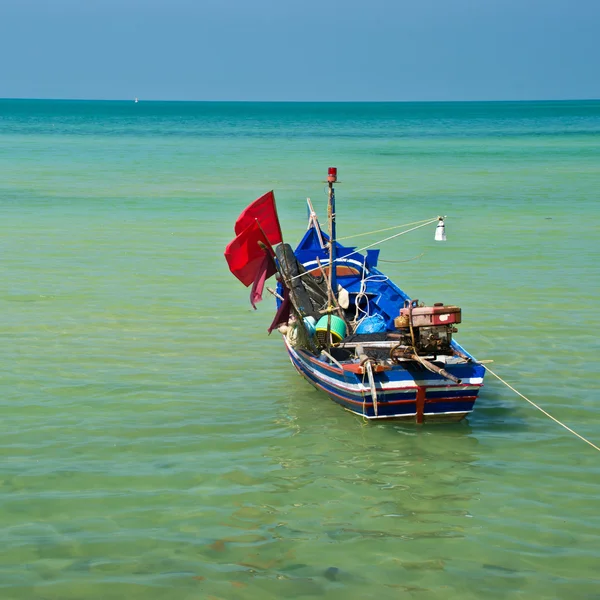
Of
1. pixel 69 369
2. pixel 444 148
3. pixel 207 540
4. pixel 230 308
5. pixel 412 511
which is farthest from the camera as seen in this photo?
pixel 444 148

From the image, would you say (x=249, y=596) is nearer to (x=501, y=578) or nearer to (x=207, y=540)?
(x=207, y=540)

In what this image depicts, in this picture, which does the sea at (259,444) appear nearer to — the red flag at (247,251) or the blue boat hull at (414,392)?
the blue boat hull at (414,392)

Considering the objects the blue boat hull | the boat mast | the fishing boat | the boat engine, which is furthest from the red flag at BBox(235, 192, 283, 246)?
the boat engine

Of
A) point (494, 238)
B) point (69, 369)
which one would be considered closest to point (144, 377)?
point (69, 369)

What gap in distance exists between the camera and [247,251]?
55.0 feet

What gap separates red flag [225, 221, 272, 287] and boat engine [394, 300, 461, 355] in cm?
350

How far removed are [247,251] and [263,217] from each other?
2.33ft

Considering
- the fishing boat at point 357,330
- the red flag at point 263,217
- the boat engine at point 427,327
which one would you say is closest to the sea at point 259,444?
the fishing boat at point 357,330

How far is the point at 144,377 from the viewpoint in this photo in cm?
1720

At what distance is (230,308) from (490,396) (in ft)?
27.4

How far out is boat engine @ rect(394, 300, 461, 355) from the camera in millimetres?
14008

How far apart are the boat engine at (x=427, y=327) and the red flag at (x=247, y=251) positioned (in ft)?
11.5

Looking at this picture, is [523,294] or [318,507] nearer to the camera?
[318,507]

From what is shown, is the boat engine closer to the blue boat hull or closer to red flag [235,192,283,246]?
the blue boat hull
